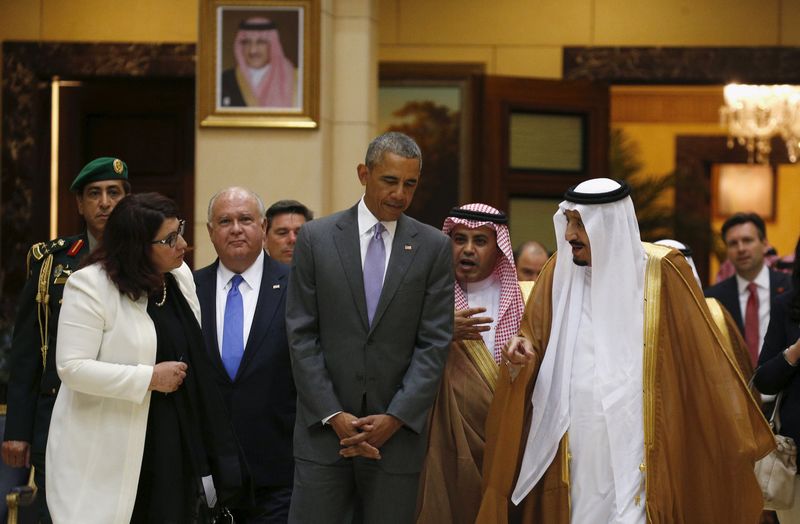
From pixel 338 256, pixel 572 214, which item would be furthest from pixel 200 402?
pixel 572 214

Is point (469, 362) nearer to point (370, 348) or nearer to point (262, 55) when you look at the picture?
point (370, 348)

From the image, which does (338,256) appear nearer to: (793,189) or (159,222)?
(159,222)

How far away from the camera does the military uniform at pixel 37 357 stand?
5.23 metres

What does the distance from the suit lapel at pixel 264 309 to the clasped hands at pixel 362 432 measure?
0.88 m

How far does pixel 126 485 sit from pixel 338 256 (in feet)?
3.62

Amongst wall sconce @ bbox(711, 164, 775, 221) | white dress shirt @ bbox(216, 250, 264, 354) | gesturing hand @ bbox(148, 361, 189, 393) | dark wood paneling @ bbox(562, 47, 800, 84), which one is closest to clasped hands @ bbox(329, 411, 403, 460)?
gesturing hand @ bbox(148, 361, 189, 393)

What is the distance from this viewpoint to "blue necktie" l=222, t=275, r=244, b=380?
18.1 ft

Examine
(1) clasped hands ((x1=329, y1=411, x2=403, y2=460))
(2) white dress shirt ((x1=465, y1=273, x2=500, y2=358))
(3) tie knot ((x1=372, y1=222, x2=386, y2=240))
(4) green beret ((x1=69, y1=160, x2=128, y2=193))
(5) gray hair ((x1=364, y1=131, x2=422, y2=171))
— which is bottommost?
(1) clasped hands ((x1=329, y1=411, x2=403, y2=460))

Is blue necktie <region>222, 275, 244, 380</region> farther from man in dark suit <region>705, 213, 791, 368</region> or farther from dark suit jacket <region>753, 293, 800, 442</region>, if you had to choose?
man in dark suit <region>705, 213, 791, 368</region>

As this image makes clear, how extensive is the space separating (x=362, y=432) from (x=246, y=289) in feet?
4.04

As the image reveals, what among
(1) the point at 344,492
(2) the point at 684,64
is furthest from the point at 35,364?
(2) the point at 684,64

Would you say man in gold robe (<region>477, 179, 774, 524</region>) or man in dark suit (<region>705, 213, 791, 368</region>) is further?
man in dark suit (<region>705, 213, 791, 368</region>)

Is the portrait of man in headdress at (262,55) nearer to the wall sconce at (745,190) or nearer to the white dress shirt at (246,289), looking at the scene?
the white dress shirt at (246,289)

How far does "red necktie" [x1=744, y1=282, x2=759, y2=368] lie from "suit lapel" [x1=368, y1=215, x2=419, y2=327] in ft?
12.2
